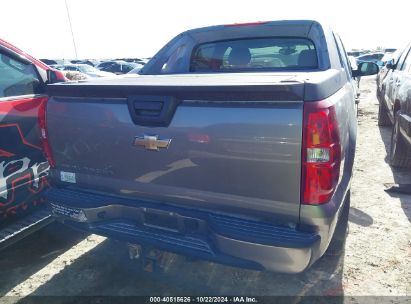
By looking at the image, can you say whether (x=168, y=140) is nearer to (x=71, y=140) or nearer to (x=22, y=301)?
(x=71, y=140)

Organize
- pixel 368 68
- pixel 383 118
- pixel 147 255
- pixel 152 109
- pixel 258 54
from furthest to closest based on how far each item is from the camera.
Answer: pixel 383 118, pixel 368 68, pixel 258 54, pixel 147 255, pixel 152 109

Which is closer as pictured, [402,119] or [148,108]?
[148,108]

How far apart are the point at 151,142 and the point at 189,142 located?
0.27 metres

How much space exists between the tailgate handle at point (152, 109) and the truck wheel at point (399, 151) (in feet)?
13.8

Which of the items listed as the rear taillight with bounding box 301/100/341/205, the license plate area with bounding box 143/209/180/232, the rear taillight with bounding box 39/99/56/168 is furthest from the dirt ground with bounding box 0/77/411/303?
the rear taillight with bounding box 301/100/341/205

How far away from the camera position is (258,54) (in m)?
3.78

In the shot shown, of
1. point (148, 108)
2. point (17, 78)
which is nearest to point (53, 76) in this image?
point (17, 78)

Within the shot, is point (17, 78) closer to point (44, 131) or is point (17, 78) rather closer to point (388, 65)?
point (44, 131)

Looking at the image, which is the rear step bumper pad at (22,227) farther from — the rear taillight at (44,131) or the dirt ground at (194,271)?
Result: the rear taillight at (44,131)

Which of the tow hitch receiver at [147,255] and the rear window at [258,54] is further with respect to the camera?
the rear window at [258,54]

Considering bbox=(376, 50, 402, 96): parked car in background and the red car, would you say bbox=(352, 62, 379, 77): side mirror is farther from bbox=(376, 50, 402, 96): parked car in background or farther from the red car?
the red car

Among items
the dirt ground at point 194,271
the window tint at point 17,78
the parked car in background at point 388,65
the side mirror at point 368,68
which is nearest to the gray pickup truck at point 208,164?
the dirt ground at point 194,271

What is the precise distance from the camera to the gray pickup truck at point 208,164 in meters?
1.85

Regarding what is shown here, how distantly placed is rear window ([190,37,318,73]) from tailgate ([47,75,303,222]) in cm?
154
